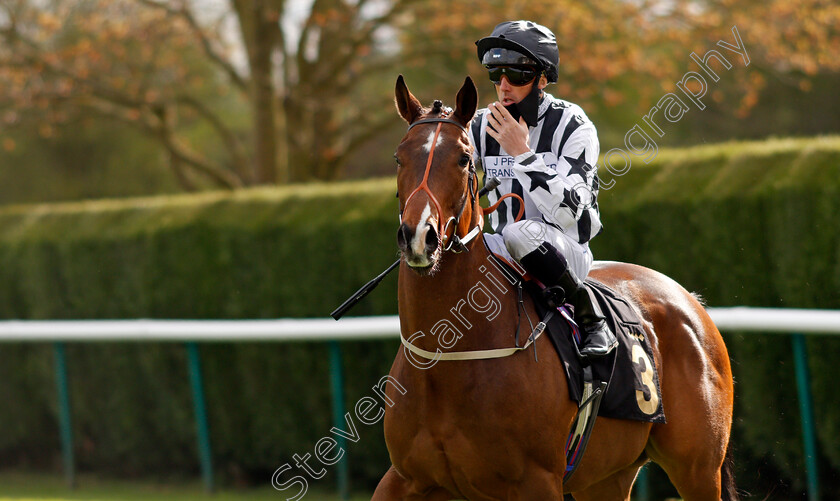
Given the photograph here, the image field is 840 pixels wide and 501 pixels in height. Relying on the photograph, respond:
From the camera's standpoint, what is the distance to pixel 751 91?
36.9ft

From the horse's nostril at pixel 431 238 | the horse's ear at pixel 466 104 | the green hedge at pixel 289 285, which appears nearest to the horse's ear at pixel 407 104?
the horse's ear at pixel 466 104

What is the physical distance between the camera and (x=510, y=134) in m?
3.28

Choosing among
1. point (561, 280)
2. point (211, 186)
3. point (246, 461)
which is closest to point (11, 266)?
point (246, 461)

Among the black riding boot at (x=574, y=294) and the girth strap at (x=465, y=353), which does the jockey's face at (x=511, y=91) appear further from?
the girth strap at (x=465, y=353)

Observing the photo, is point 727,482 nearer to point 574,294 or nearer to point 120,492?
point 574,294

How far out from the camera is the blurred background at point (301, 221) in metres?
5.52

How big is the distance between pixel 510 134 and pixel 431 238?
2.13 feet

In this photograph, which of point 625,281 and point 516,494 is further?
point 625,281

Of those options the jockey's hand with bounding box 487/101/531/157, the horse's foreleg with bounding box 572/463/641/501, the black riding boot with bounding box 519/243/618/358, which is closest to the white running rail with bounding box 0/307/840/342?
the horse's foreleg with bounding box 572/463/641/501

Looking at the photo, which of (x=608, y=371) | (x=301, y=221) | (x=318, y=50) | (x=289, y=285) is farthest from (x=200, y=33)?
(x=608, y=371)

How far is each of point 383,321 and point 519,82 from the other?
9.37 ft

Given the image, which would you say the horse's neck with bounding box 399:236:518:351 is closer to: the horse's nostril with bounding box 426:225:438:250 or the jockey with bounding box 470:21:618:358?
the jockey with bounding box 470:21:618:358

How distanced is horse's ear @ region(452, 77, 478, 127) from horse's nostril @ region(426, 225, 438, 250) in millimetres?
511

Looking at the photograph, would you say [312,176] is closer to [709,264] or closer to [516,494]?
[709,264]
